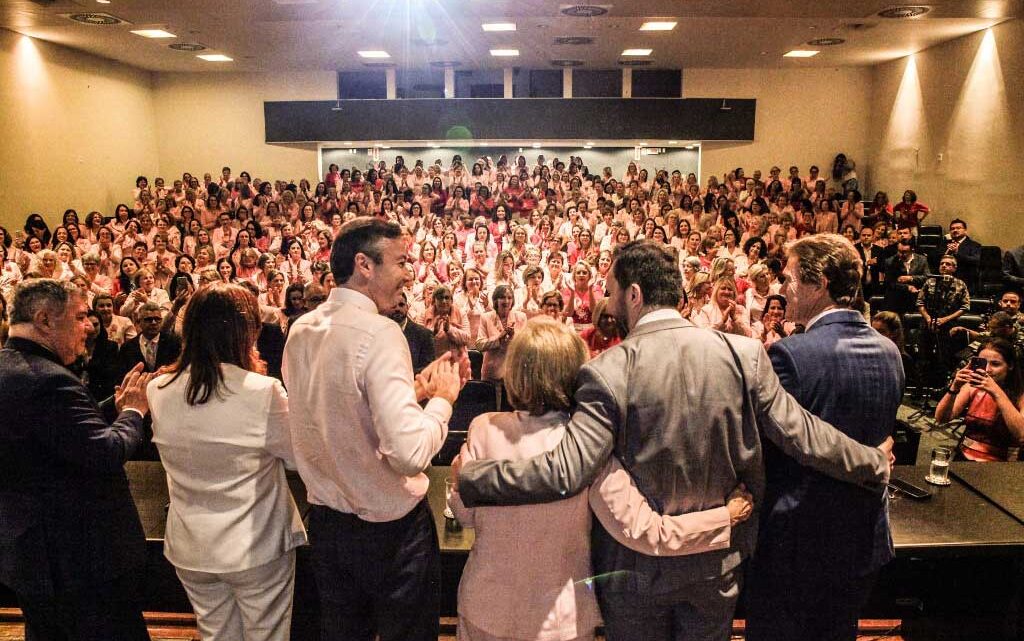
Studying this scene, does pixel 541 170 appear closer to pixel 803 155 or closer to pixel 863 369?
pixel 803 155

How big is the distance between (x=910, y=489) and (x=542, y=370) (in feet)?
4.98

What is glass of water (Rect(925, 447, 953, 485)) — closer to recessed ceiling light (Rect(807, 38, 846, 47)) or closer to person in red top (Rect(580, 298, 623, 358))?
person in red top (Rect(580, 298, 623, 358))

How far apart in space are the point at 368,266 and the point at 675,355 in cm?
69

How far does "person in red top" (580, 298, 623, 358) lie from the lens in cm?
324

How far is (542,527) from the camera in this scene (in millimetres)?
1432

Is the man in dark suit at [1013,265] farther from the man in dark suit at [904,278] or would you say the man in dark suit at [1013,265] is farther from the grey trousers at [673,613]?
the grey trousers at [673,613]

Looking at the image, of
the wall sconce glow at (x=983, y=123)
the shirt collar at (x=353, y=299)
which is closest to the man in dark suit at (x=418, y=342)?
the shirt collar at (x=353, y=299)

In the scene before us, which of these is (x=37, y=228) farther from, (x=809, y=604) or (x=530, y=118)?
(x=809, y=604)

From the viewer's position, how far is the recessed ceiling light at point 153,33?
9719 mm

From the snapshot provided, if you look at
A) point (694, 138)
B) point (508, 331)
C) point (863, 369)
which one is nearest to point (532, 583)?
point (863, 369)

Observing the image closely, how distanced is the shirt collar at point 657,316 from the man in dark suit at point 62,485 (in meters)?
1.24

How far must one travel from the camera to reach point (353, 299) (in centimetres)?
155

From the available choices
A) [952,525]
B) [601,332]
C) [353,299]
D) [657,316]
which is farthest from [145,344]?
[952,525]

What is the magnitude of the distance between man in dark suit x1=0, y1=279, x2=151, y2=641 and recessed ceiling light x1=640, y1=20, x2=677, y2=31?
8827 millimetres
